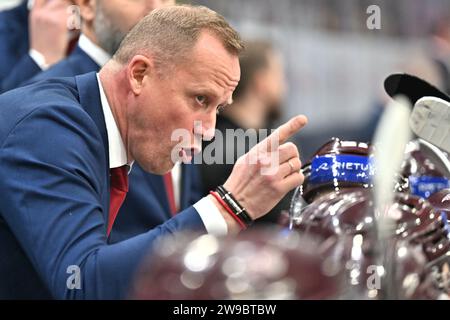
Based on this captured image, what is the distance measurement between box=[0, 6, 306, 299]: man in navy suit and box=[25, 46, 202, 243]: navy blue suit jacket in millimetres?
396

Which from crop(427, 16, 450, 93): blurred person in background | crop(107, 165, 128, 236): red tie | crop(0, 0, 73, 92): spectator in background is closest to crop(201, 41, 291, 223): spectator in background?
crop(0, 0, 73, 92): spectator in background

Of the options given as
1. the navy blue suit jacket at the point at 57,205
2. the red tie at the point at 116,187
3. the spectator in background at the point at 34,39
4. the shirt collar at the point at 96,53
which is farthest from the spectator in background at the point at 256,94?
the navy blue suit jacket at the point at 57,205

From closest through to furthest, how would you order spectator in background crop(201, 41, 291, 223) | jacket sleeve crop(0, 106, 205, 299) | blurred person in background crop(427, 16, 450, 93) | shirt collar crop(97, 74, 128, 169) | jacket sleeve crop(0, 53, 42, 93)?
jacket sleeve crop(0, 106, 205, 299) → shirt collar crop(97, 74, 128, 169) → jacket sleeve crop(0, 53, 42, 93) → spectator in background crop(201, 41, 291, 223) → blurred person in background crop(427, 16, 450, 93)

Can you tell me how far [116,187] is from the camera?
140 centimetres

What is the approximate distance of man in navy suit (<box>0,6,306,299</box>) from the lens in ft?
3.71

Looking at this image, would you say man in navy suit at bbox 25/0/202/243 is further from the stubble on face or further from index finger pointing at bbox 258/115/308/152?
index finger pointing at bbox 258/115/308/152

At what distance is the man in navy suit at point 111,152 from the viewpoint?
1131 millimetres

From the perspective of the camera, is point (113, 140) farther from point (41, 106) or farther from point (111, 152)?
point (41, 106)

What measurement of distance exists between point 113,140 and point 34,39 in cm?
93

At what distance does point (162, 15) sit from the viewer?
134 cm

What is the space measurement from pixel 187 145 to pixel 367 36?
310 centimetres
